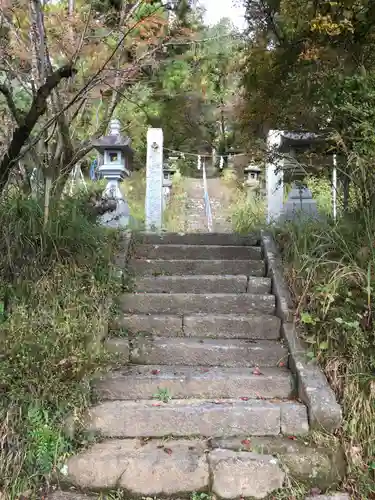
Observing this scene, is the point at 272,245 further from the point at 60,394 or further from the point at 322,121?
the point at 60,394

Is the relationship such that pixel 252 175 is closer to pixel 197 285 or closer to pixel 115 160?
pixel 115 160

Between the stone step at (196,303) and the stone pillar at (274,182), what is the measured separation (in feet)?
5.18

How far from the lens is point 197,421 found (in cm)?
287

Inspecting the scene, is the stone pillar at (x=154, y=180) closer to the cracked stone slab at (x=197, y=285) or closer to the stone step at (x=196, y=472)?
the cracked stone slab at (x=197, y=285)

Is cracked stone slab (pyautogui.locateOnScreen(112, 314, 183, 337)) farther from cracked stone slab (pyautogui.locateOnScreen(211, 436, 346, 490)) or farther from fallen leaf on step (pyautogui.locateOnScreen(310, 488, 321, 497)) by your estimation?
fallen leaf on step (pyautogui.locateOnScreen(310, 488, 321, 497))

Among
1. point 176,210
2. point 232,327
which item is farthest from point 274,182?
point 176,210

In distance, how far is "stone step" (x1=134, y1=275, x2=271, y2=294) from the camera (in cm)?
417

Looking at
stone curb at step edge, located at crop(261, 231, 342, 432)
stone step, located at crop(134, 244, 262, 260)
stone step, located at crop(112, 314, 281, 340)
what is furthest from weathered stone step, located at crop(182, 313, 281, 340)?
stone step, located at crop(134, 244, 262, 260)

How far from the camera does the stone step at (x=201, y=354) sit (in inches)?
135

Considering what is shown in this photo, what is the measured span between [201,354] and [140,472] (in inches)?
42.9

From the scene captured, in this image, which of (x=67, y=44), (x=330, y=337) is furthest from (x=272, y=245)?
(x=67, y=44)

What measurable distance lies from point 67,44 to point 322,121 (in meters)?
2.50

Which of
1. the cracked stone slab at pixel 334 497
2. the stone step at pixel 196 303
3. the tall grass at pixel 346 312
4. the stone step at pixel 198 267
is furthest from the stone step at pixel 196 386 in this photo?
the stone step at pixel 198 267

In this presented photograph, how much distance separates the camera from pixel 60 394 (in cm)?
275
